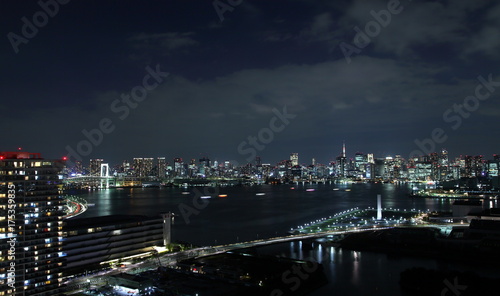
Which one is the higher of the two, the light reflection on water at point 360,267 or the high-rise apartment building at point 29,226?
the high-rise apartment building at point 29,226

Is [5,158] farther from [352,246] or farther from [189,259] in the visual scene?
[352,246]

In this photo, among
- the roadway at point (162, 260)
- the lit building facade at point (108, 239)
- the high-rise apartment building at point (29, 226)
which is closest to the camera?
the high-rise apartment building at point (29, 226)

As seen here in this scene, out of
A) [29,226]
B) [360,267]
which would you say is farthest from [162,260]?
[360,267]

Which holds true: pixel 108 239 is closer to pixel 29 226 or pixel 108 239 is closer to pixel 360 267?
pixel 29 226

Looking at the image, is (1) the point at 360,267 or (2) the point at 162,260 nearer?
(2) the point at 162,260

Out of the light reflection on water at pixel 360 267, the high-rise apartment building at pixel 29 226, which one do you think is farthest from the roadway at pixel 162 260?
the high-rise apartment building at pixel 29 226

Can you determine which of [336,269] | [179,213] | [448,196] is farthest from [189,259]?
[448,196]

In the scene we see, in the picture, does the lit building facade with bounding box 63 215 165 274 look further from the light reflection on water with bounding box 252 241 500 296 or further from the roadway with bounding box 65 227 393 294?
the light reflection on water with bounding box 252 241 500 296

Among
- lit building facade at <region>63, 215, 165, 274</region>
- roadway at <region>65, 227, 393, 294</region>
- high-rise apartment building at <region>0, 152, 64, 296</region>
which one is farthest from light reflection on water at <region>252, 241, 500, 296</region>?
high-rise apartment building at <region>0, 152, 64, 296</region>

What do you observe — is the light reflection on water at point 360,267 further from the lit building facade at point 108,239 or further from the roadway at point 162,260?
the lit building facade at point 108,239
